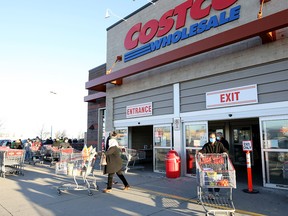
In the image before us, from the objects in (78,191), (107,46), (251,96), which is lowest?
(78,191)

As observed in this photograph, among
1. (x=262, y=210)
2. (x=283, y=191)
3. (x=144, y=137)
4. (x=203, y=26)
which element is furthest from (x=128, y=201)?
(x=144, y=137)

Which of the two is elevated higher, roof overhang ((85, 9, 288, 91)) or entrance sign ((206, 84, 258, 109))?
roof overhang ((85, 9, 288, 91))

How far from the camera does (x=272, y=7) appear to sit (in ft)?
25.0

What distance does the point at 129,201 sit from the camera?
615 centimetres

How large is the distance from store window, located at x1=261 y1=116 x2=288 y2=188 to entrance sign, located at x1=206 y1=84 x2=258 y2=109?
2.91 feet

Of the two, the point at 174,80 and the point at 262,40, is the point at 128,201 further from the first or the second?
the point at 262,40

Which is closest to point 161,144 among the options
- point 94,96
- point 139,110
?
point 139,110

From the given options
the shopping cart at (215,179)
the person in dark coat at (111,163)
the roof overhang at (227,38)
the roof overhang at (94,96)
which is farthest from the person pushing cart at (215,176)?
the roof overhang at (94,96)

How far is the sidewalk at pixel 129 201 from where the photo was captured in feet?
17.6

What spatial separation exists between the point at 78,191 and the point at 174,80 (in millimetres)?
5764

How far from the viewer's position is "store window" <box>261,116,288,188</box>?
7156 millimetres

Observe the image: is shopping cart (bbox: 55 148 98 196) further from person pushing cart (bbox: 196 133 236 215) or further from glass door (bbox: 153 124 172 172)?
glass door (bbox: 153 124 172 172)

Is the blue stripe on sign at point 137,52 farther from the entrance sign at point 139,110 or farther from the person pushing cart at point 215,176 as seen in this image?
the person pushing cart at point 215,176

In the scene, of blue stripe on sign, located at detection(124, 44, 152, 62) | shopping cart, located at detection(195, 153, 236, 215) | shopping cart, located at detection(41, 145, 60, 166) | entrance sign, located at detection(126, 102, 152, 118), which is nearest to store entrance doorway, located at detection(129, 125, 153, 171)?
entrance sign, located at detection(126, 102, 152, 118)
